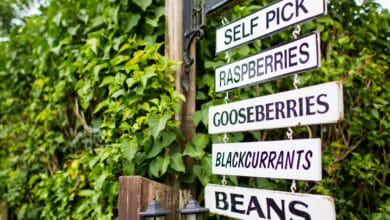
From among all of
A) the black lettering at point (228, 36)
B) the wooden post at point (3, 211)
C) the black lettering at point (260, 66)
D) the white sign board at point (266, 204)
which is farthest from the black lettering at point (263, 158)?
the wooden post at point (3, 211)

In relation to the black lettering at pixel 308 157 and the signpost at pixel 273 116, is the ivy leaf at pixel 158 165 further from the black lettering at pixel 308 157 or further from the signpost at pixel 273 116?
the black lettering at pixel 308 157

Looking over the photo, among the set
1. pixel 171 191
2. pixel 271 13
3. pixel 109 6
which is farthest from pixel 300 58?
pixel 109 6

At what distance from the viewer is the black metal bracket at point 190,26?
1869 mm

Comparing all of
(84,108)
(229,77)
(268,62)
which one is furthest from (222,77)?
(84,108)

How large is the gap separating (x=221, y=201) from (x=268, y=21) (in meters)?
0.80

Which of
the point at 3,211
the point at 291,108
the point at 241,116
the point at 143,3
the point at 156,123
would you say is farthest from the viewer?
the point at 3,211

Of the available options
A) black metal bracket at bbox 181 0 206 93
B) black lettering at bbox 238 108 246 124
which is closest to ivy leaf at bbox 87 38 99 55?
black metal bracket at bbox 181 0 206 93

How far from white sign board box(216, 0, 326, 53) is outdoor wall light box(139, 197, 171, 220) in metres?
0.77

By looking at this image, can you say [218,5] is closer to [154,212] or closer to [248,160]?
[248,160]

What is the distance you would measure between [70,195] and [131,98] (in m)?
1.08

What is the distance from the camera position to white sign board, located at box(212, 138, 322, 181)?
4.07 ft

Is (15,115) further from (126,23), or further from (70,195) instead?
(126,23)

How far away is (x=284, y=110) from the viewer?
136 centimetres

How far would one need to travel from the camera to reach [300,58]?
1.33 m
